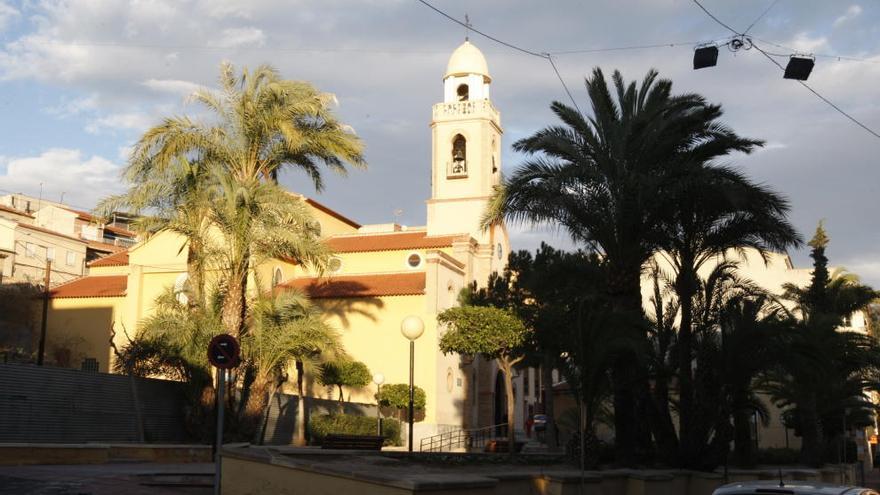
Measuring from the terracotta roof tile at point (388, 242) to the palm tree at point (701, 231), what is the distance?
25528 millimetres

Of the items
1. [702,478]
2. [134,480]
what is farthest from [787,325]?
[134,480]

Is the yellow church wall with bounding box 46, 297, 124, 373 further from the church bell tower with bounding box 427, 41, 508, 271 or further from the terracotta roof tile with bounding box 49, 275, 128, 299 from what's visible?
the church bell tower with bounding box 427, 41, 508, 271

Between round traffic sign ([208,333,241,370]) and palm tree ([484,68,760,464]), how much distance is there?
33.4ft

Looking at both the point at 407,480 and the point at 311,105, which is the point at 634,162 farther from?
the point at 407,480

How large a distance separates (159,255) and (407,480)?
132 feet

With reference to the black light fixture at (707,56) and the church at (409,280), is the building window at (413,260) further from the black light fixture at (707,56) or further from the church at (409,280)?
the black light fixture at (707,56)

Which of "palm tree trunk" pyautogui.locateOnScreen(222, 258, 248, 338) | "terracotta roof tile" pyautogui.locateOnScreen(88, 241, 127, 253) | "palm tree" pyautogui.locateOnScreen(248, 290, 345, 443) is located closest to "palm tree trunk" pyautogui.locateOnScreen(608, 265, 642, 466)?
"palm tree" pyautogui.locateOnScreen(248, 290, 345, 443)

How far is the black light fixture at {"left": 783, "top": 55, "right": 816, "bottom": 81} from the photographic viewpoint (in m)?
15.7

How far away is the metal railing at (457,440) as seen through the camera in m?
39.5

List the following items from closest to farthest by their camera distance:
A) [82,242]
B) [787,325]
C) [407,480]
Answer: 1. [407,480]
2. [787,325]
3. [82,242]

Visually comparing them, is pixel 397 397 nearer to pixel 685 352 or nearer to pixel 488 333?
pixel 488 333

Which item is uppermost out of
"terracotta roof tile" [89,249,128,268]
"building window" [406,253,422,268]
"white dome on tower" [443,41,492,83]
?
"white dome on tower" [443,41,492,83]

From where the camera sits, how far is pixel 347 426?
32438mm

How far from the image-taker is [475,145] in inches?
1927
